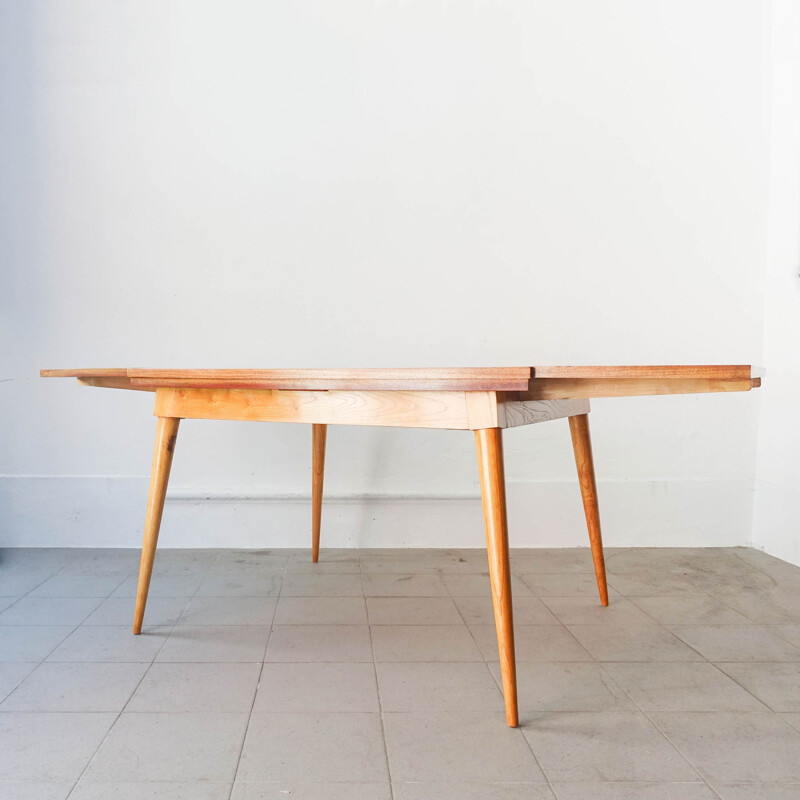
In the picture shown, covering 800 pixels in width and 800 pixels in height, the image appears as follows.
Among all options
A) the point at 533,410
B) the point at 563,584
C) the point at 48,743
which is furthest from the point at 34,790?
the point at 563,584

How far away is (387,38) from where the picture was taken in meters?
2.30

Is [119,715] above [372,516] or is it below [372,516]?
below

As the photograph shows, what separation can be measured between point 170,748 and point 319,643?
1.53ft

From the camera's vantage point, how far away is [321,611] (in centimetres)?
167

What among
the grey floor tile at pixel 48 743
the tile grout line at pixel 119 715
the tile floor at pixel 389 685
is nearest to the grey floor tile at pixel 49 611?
the tile floor at pixel 389 685

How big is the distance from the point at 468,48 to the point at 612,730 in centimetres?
201

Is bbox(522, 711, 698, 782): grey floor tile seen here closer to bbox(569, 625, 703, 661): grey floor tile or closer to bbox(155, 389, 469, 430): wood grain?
bbox(569, 625, 703, 661): grey floor tile

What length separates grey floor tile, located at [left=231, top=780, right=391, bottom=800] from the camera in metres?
0.90

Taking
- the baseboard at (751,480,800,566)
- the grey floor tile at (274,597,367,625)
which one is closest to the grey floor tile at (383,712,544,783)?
the grey floor tile at (274,597,367,625)

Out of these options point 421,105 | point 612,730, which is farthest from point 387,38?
point 612,730

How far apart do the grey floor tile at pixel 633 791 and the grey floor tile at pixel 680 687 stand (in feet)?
0.79

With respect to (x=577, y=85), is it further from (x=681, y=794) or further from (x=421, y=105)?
Result: (x=681, y=794)

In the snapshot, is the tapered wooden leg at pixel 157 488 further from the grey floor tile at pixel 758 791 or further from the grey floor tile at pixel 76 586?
the grey floor tile at pixel 758 791

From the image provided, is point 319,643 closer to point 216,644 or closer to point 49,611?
point 216,644
